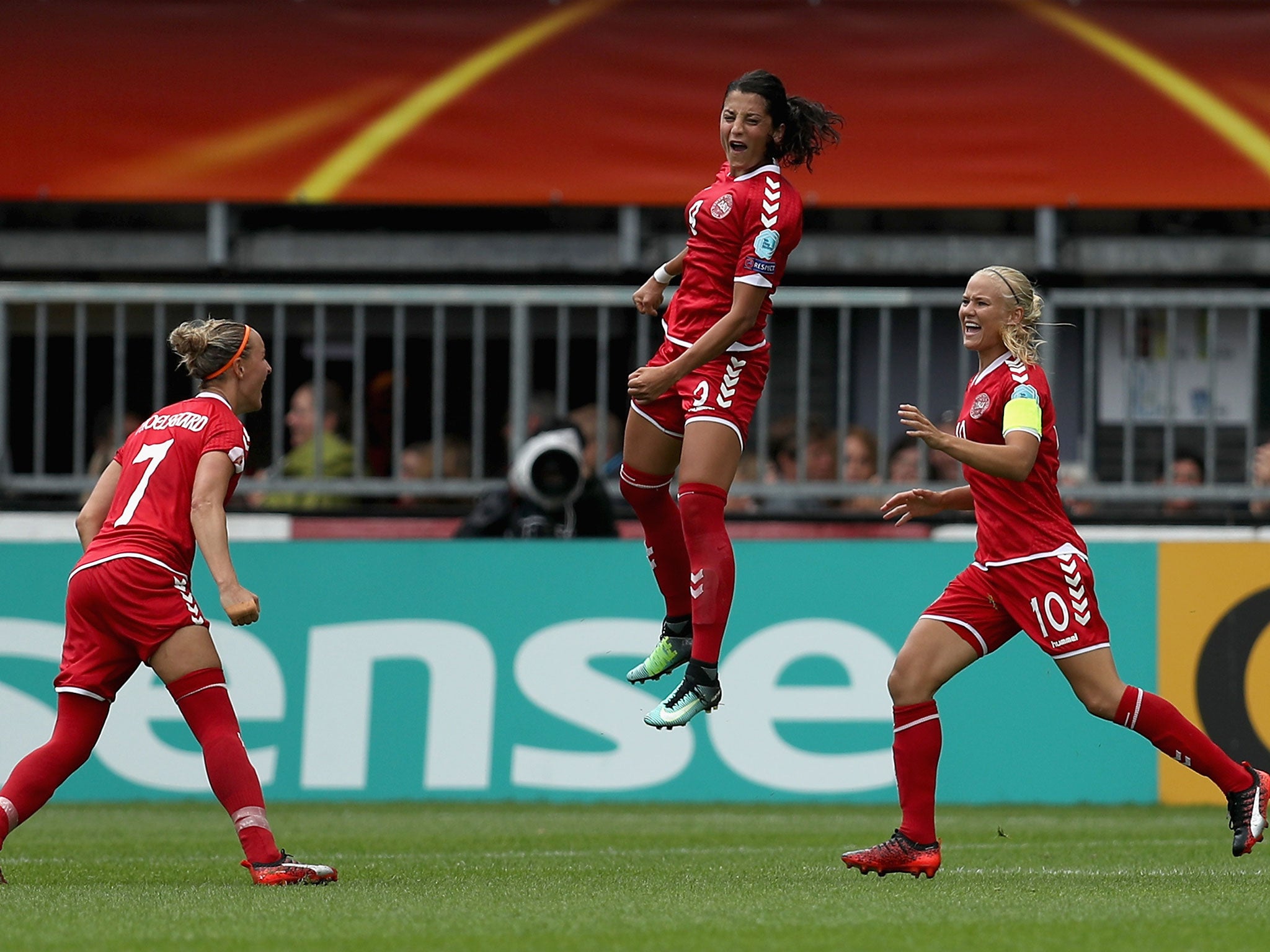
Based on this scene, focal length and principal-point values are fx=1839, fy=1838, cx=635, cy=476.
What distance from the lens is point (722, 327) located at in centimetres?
632

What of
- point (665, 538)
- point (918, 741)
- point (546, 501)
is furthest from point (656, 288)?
point (546, 501)

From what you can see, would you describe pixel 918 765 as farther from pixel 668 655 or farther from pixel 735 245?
pixel 735 245

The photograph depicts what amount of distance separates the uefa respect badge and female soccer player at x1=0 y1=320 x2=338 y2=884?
1.91 m

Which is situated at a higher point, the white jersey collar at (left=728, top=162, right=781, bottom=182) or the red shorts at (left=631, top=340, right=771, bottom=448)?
the white jersey collar at (left=728, top=162, right=781, bottom=182)

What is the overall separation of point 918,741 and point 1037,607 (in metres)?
0.67

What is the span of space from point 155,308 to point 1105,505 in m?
6.02

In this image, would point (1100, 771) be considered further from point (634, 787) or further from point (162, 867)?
point (162, 867)

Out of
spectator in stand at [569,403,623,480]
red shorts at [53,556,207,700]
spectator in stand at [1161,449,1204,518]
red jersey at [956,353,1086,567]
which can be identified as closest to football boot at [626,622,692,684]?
red jersey at [956,353,1086,567]

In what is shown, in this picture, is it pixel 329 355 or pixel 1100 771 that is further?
pixel 329 355

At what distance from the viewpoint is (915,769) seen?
668 cm

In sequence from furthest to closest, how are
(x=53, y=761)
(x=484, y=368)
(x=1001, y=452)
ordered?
(x=484, y=368)
(x=53, y=761)
(x=1001, y=452)

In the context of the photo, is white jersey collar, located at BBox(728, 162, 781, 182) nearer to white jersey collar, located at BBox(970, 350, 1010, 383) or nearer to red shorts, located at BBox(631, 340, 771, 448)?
red shorts, located at BBox(631, 340, 771, 448)

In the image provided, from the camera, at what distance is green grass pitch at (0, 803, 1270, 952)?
516cm

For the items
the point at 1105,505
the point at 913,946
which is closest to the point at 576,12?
the point at 1105,505
